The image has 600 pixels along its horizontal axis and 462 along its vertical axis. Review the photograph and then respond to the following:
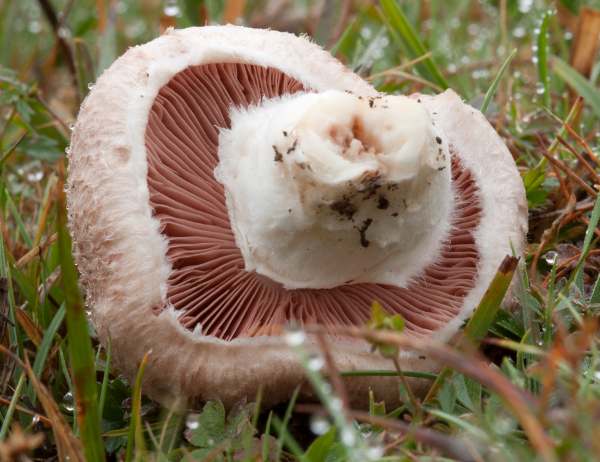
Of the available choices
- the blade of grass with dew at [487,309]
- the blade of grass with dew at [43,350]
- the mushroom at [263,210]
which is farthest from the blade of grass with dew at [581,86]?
the blade of grass with dew at [43,350]

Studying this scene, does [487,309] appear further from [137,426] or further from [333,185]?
[137,426]

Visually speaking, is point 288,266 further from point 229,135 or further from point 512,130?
point 512,130

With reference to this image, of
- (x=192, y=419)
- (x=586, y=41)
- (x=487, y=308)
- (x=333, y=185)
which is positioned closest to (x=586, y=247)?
(x=487, y=308)

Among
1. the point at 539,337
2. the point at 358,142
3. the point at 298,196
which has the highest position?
the point at 358,142

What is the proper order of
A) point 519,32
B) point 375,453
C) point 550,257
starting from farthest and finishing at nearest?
point 519,32, point 550,257, point 375,453

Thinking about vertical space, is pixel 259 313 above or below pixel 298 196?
below

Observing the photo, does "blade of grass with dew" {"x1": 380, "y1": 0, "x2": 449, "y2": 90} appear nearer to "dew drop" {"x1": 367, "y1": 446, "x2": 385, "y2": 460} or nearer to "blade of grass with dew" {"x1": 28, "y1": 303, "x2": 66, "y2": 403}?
"blade of grass with dew" {"x1": 28, "y1": 303, "x2": 66, "y2": 403}

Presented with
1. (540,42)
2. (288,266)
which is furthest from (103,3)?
(288,266)
